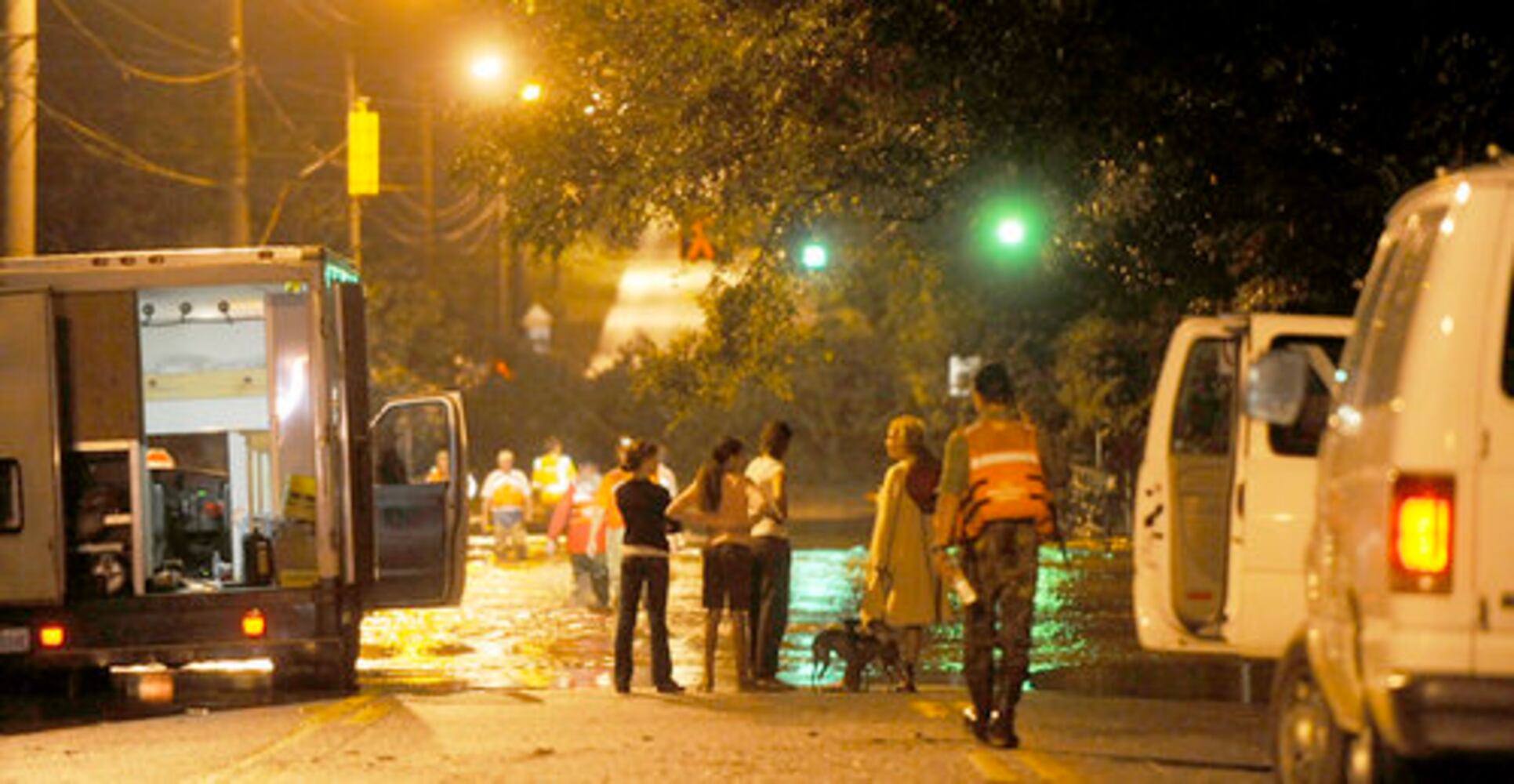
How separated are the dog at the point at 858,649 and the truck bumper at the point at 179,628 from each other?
304cm

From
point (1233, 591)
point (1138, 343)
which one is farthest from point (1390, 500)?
point (1138, 343)

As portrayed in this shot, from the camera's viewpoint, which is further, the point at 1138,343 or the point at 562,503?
the point at 1138,343

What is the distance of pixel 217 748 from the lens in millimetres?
12125

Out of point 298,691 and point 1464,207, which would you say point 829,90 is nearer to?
point 298,691

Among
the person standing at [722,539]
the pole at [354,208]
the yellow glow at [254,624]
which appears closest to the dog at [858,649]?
the person standing at [722,539]

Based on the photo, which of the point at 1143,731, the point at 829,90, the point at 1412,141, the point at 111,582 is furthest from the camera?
the point at 829,90

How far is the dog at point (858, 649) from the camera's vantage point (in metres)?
15.4

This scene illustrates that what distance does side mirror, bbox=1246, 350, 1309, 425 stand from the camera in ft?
27.3

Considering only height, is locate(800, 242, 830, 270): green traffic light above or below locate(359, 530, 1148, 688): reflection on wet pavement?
above

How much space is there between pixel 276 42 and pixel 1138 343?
24316 mm

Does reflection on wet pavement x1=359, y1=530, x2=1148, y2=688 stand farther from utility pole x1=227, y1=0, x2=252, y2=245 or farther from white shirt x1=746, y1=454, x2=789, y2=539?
utility pole x1=227, y1=0, x2=252, y2=245

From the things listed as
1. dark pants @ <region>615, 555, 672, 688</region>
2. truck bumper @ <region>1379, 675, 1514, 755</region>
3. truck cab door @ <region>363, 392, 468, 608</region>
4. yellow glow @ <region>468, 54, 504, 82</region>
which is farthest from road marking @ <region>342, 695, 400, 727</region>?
yellow glow @ <region>468, 54, 504, 82</region>

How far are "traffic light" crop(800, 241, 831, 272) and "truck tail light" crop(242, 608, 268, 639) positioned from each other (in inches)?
360

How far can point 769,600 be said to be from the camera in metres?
16.4
